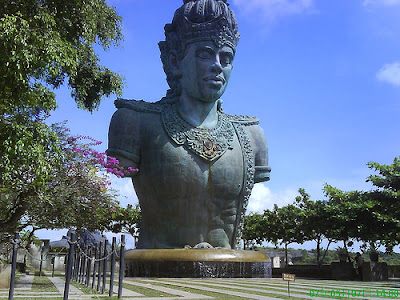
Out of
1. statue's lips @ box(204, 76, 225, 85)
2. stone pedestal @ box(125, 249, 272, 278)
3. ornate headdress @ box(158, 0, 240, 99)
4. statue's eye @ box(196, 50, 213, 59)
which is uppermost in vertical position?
ornate headdress @ box(158, 0, 240, 99)

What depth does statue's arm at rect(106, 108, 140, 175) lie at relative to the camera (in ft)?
44.9

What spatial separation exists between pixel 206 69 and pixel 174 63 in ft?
4.94

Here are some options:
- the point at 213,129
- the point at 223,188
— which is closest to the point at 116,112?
the point at 213,129

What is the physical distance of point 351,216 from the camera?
22609 mm

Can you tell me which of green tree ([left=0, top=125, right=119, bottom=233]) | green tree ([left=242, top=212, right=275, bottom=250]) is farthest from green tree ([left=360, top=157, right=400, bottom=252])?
green tree ([left=0, top=125, right=119, bottom=233])

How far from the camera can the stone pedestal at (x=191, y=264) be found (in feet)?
40.6

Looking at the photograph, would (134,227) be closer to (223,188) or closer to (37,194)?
(223,188)

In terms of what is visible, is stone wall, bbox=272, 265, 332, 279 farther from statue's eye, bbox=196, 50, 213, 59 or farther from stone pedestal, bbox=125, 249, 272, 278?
statue's eye, bbox=196, 50, 213, 59

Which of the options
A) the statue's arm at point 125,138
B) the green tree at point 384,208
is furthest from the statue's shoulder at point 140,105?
the green tree at point 384,208

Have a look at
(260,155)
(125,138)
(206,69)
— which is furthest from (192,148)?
(260,155)

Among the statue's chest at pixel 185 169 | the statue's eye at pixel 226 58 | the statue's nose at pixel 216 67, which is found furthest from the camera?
the statue's eye at pixel 226 58

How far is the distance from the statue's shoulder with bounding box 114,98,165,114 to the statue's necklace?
0.26 metres

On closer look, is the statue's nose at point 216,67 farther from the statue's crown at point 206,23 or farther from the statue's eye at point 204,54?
the statue's crown at point 206,23

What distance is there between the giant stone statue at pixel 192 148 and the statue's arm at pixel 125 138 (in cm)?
3
